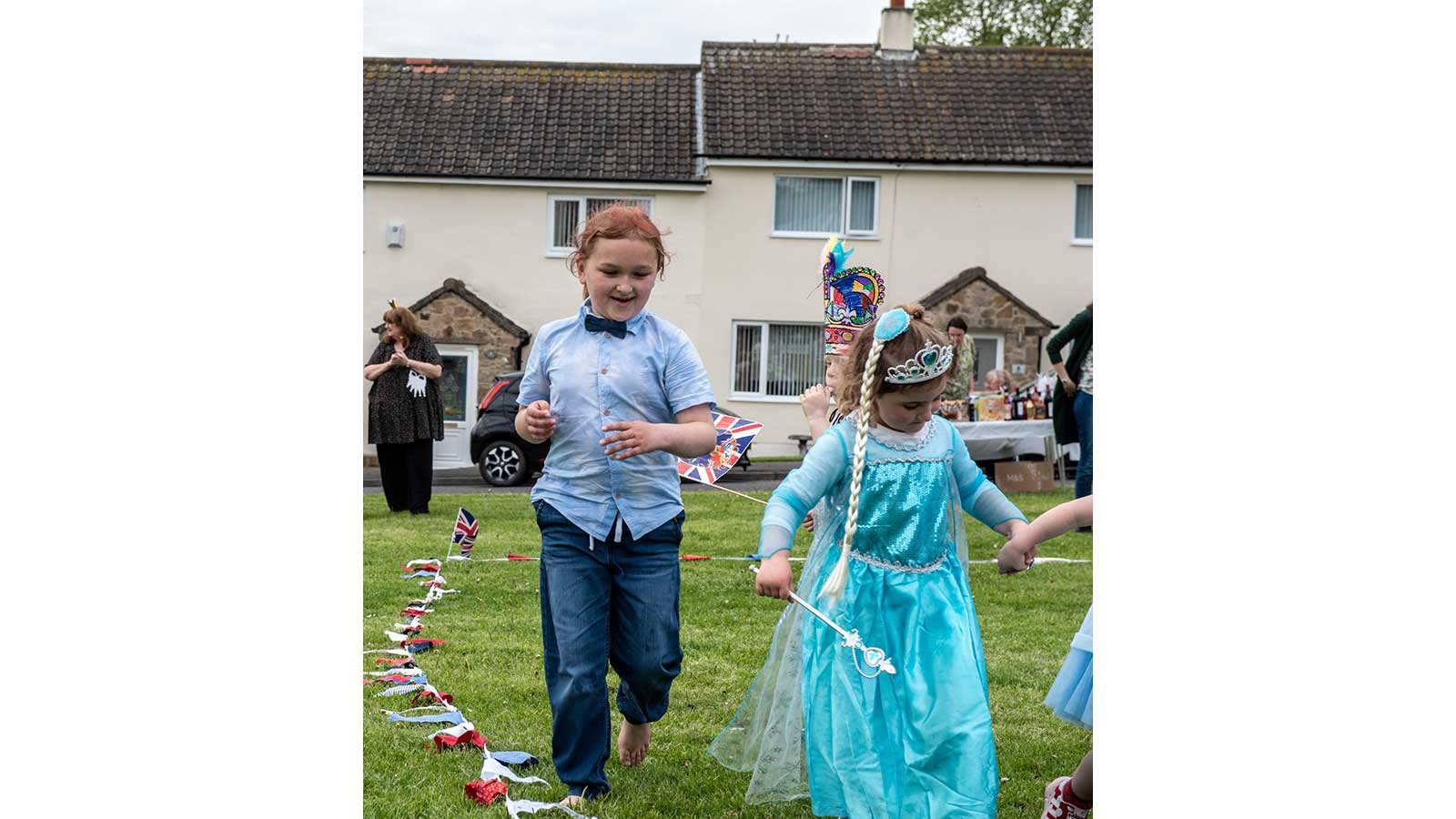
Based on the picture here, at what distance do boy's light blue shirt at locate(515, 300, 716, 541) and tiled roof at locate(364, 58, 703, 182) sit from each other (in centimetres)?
2006

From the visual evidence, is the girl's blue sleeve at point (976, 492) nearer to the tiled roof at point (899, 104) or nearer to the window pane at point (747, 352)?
the tiled roof at point (899, 104)

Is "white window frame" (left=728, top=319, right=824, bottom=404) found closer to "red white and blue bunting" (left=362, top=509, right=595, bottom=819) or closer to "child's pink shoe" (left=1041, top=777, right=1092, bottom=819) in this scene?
"red white and blue bunting" (left=362, top=509, right=595, bottom=819)

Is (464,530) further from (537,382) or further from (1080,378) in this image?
(1080,378)

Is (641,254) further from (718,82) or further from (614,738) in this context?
(718,82)

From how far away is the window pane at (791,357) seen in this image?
2458cm

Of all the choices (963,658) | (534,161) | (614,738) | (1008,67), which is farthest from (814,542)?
(1008,67)

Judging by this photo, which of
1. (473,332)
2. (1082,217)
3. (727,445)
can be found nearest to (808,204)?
(1082,217)

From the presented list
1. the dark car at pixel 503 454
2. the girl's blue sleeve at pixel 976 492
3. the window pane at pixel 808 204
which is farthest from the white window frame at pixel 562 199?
the girl's blue sleeve at pixel 976 492

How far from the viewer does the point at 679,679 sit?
566 cm

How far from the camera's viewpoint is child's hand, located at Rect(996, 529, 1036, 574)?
3.58 meters

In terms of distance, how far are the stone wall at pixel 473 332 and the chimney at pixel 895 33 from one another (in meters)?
9.38

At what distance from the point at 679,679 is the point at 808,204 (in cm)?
Answer: 1945

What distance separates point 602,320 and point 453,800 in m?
1.48
